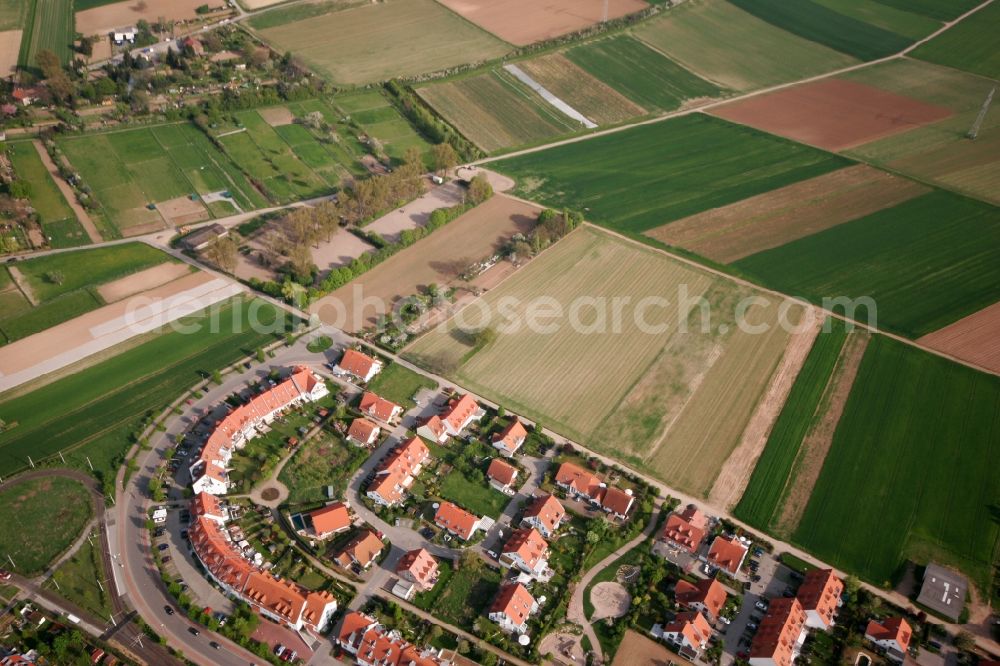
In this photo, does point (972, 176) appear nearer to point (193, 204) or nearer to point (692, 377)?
point (692, 377)

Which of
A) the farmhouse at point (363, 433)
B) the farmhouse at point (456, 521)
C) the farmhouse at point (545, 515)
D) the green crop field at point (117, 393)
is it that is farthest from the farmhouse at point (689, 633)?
the green crop field at point (117, 393)

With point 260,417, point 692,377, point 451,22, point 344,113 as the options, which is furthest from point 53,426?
point 451,22

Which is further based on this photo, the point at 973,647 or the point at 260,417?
the point at 260,417

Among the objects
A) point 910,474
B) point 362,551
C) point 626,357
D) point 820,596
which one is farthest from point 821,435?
point 362,551

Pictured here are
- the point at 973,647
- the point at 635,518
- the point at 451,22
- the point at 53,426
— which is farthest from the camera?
the point at 451,22

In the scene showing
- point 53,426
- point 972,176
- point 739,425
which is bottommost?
point 53,426

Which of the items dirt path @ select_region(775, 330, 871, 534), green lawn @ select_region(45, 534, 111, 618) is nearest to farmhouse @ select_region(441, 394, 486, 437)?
dirt path @ select_region(775, 330, 871, 534)

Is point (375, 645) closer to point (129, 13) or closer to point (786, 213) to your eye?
point (786, 213)
